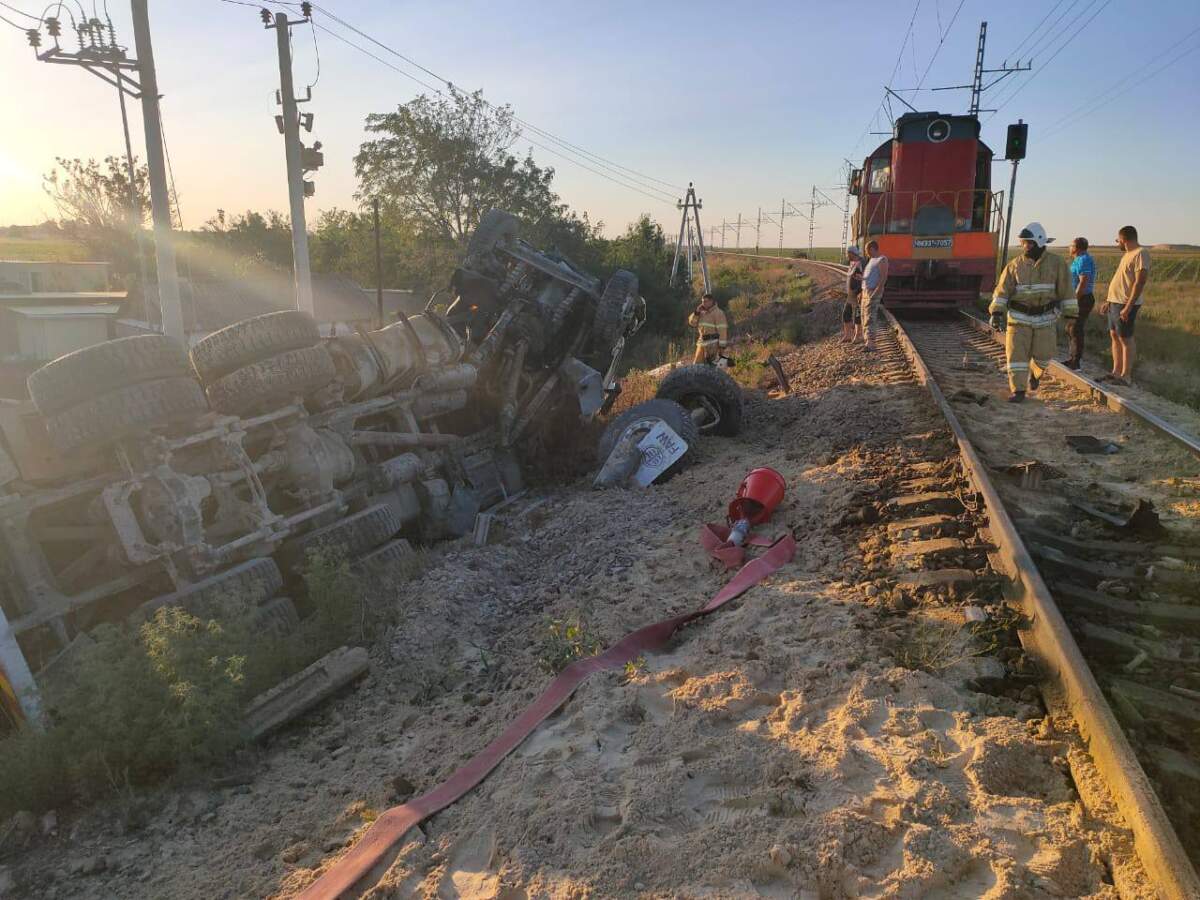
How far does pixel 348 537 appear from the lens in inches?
236

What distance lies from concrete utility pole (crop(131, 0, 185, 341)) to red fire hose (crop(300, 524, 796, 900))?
38.2 feet

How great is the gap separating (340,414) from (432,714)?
3106 mm

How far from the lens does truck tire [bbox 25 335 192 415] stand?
16.1 feet

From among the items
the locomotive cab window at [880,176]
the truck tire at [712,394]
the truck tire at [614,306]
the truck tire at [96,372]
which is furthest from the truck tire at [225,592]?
the locomotive cab window at [880,176]

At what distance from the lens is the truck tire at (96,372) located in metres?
4.90

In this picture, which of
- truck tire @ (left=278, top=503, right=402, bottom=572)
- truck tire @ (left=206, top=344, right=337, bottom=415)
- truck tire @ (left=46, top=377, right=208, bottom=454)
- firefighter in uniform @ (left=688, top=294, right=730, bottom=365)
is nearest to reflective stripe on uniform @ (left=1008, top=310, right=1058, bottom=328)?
firefighter in uniform @ (left=688, top=294, right=730, bottom=365)

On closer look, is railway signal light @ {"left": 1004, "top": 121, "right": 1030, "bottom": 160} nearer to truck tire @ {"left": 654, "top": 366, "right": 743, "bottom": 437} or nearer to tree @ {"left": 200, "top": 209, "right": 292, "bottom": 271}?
truck tire @ {"left": 654, "top": 366, "right": 743, "bottom": 437}

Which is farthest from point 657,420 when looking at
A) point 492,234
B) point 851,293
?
point 851,293

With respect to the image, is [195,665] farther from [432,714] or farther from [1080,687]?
[1080,687]

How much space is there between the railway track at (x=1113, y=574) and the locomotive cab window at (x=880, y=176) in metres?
8.94

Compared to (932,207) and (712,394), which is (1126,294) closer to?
(712,394)

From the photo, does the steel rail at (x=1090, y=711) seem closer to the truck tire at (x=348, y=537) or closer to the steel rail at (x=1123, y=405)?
the steel rail at (x=1123, y=405)

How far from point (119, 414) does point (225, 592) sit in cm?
125

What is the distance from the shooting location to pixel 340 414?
658cm
